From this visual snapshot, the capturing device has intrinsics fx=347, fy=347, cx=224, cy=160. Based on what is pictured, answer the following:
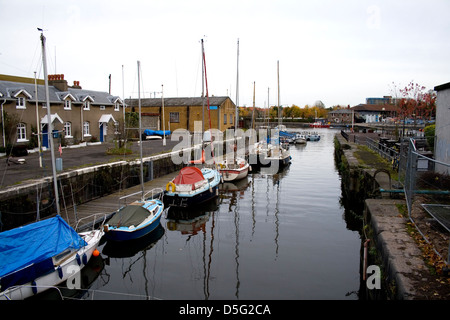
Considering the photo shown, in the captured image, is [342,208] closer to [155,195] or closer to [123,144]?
[155,195]

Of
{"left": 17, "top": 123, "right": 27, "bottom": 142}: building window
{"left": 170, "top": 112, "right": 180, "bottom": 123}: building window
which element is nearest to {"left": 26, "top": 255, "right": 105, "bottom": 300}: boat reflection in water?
{"left": 17, "top": 123, "right": 27, "bottom": 142}: building window

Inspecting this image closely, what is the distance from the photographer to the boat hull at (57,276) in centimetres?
925

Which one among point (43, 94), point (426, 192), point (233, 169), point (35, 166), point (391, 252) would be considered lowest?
point (233, 169)

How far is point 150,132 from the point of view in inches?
1736

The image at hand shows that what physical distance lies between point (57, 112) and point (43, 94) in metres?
1.91

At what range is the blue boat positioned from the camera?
45.6 feet

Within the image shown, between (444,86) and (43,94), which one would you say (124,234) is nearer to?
(444,86)

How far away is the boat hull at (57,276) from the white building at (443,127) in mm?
13949

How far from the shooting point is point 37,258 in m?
9.84

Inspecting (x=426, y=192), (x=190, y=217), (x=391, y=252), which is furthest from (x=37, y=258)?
(x=426, y=192)

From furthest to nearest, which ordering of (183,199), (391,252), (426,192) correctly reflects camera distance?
(183,199), (426,192), (391,252)
